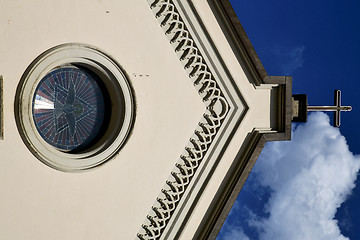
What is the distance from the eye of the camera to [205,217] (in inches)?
500

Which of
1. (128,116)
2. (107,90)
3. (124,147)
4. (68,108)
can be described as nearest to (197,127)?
(128,116)

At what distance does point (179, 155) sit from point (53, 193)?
3088mm

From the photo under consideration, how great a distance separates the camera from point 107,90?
12.0 metres

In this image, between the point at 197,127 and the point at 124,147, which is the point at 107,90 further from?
the point at 197,127

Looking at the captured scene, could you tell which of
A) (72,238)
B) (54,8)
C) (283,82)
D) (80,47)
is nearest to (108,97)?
(80,47)

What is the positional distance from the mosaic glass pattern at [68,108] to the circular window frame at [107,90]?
206mm

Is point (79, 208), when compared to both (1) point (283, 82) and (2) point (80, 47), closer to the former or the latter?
(2) point (80, 47)

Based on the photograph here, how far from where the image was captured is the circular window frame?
10.4 metres

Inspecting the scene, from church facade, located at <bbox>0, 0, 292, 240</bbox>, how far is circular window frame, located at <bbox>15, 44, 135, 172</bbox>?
0.08 feet

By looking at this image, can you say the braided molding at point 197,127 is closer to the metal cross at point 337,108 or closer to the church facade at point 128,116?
the church facade at point 128,116

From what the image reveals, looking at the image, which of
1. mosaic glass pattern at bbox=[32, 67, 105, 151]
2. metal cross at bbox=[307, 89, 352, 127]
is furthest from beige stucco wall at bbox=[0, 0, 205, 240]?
metal cross at bbox=[307, 89, 352, 127]

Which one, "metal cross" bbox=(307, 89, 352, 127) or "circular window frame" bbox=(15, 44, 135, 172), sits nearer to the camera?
"circular window frame" bbox=(15, 44, 135, 172)

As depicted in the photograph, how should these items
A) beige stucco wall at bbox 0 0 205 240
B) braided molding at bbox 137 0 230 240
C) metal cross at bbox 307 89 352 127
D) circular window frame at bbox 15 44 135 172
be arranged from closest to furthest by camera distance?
beige stucco wall at bbox 0 0 205 240, circular window frame at bbox 15 44 135 172, braided molding at bbox 137 0 230 240, metal cross at bbox 307 89 352 127

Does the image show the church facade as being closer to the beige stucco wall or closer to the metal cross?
the beige stucco wall
